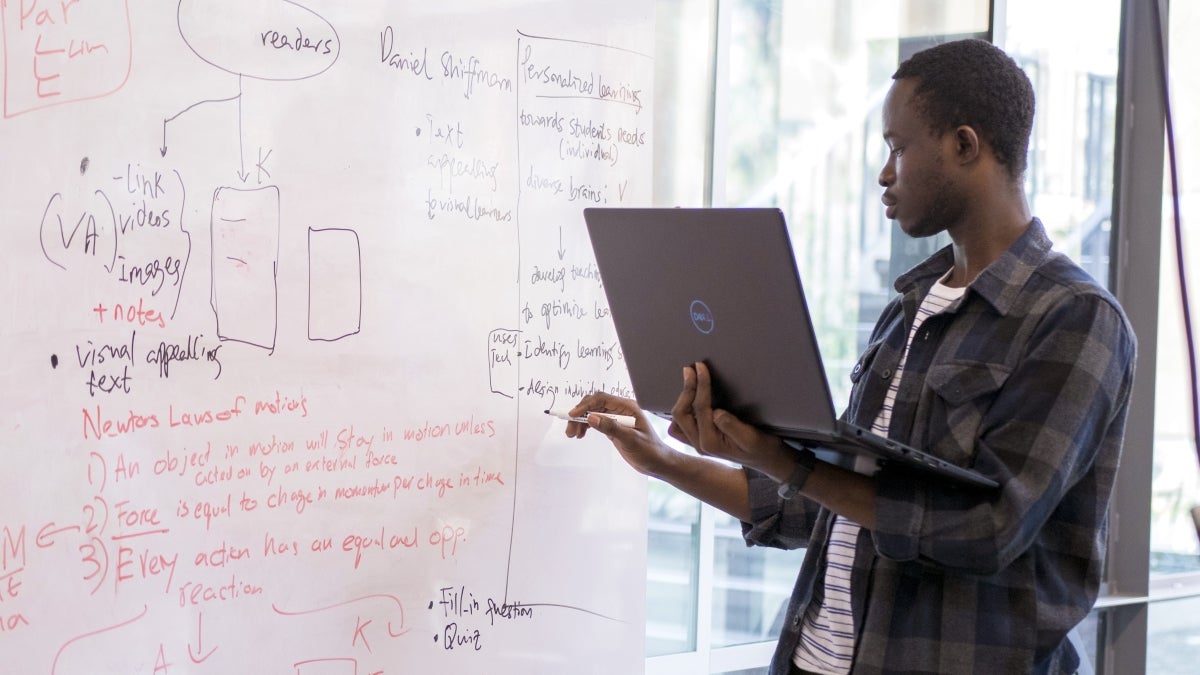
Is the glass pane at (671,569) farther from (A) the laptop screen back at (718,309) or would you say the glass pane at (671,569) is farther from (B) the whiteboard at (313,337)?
(A) the laptop screen back at (718,309)

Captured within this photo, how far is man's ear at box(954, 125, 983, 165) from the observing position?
1.46 meters

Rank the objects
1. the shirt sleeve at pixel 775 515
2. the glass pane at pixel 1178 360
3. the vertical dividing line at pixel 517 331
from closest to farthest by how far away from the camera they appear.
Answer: the shirt sleeve at pixel 775 515
the vertical dividing line at pixel 517 331
the glass pane at pixel 1178 360

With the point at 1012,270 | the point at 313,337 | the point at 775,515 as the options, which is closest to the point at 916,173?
the point at 1012,270

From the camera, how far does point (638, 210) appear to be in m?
1.41

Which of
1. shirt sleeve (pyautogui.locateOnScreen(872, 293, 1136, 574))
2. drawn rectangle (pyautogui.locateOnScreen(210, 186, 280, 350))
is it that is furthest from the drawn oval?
shirt sleeve (pyautogui.locateOnScreen(872, 293, 1136, 574))

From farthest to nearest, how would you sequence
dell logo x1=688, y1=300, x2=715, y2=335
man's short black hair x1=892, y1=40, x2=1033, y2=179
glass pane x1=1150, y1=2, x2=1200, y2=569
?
1. glass pane x1=1150, y1=2, x2=1200, y2=569
2. man's short black hair x1=892, y1=40, x2=1033, y2=179
3. dell logo x1=688, y1=300, x2=715, y2=335

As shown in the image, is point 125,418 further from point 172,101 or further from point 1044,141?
point 1044,141

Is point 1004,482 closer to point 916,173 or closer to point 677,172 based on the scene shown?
point 916,173

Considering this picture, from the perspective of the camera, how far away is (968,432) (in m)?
1.41

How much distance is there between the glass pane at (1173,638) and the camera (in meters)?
3.25

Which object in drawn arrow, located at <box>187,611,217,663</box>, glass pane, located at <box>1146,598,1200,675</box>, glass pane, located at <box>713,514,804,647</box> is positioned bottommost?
glass pane, located at <box>1146,598,1200,675</box>

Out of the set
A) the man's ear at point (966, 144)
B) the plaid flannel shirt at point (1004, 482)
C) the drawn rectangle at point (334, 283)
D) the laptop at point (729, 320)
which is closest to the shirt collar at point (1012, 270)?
the plaid flannel shirt at point (1004, 482)

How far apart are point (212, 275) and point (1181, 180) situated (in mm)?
2794

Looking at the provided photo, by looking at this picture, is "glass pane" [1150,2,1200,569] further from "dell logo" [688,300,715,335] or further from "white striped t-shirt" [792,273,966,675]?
"dell logo" [688,300,715,335]
